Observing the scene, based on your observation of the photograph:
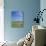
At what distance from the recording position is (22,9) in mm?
5207

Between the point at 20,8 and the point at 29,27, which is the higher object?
the point at 20,8

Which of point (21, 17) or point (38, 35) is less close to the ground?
point (21, 17)

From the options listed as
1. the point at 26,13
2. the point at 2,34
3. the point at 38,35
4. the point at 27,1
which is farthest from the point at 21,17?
the point at 38,35

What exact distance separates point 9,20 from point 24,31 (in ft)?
2.39

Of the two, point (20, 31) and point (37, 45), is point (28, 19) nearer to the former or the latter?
point (20, 31)

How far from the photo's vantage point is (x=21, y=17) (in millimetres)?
5258

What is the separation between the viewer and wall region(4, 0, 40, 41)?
5141 mm

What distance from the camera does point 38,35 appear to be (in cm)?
256

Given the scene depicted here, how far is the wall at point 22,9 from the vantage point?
514cm

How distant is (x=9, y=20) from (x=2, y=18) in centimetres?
28

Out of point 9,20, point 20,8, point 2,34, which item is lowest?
point 2,34

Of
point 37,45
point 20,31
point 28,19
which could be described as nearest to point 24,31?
point 20,31

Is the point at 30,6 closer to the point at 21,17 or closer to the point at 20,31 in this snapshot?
the point at 21,17

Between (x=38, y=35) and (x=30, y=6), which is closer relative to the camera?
(x=38, y=35)
